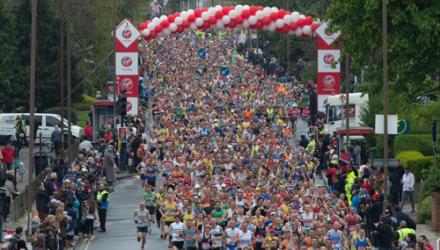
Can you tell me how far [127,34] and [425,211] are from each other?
22937 millimetres

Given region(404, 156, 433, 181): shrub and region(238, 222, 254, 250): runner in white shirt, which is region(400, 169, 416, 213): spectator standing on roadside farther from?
region(238, 222, 254, 250): runner in white shirt

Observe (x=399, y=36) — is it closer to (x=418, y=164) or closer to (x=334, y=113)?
(x=418, y=164)

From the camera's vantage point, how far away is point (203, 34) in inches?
5094

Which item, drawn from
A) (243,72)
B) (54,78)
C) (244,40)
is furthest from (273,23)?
(244,40)

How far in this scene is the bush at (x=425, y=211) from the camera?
41.0m

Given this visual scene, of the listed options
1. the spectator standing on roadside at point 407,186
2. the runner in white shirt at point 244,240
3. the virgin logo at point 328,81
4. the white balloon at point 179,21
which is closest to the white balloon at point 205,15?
the white balloon at point 179,21

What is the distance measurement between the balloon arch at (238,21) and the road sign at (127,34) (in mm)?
3102

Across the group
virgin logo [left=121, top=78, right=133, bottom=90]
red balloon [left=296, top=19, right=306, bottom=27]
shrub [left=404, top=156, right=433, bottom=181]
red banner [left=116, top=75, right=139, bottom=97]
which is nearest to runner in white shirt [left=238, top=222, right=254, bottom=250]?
shrub [left=404, top=156, right=433, bottom=181]

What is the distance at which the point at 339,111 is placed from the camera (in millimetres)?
64438

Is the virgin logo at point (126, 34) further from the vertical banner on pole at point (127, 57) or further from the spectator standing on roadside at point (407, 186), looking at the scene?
the spectator standing on roadside at point (407, 186)

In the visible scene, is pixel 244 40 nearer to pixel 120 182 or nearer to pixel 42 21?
pixel 42 21

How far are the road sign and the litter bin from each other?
991cm

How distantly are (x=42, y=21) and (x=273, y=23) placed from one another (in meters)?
20.2

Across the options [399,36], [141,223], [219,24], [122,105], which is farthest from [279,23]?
[141,223]
